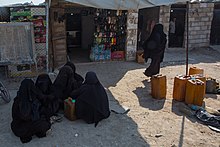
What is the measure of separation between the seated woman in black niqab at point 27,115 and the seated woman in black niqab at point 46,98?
1.08 ft

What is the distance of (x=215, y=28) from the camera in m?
13.6

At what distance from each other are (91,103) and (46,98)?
3.04 feet

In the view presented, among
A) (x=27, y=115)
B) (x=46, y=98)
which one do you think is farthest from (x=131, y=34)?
(x=27, y=115)

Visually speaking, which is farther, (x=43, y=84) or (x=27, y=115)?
(x=43, y=84)

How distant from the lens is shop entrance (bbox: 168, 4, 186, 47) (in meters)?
12.4

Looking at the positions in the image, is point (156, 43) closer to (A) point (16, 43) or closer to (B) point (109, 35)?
(B) point (109, 35)

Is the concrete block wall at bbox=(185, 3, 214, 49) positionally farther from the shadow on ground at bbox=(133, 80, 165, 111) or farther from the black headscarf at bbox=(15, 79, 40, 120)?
the black headscarf at bbox=(15, 79, 40, 120)

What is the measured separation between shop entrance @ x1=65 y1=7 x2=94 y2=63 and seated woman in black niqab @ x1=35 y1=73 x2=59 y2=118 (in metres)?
6.07

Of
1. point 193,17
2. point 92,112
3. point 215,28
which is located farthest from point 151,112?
point 215,28

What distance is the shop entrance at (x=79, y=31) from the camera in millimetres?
11714

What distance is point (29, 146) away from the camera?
14.7 ft

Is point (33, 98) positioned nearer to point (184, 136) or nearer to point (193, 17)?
point (184, 136)

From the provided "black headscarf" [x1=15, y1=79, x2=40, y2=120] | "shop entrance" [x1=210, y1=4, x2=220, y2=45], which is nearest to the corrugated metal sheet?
"black headscarf" [x1=15, y1=79, x2=40, y2=120]

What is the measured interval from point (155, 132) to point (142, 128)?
0.29m
